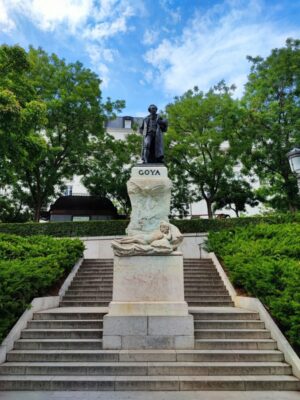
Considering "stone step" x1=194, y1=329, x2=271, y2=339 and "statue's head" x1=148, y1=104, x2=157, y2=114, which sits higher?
"statue's head" x1=148, y1=104, x2=157, y2=114

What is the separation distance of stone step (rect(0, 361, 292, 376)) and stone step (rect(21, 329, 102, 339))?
3.28 feet

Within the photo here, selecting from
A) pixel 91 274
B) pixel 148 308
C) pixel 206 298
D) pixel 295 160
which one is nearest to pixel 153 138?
pixel 295 160

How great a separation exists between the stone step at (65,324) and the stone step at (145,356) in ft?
3.60

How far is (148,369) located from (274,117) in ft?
52.6

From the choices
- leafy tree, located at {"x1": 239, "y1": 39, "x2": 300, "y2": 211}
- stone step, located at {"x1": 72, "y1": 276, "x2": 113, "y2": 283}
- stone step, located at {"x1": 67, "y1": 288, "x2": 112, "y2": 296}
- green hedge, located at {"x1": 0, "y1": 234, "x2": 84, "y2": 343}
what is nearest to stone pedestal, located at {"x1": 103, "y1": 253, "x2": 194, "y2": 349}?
green hedge, located at {"x1": 0, "y1": 234, "x2": 84, "y2": 343}

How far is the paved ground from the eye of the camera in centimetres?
448

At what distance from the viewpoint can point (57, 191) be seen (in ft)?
83.5

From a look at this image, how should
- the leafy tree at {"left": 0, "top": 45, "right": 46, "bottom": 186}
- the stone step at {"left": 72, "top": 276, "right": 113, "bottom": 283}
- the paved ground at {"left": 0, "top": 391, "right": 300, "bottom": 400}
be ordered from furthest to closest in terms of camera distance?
the stone step at {"left": 72, "top": 276, "right": 113, "bottom": 283}, the leafy tree at {"left": 0, "top": 45, "right": 46, "bottom": 186}, the paved ground at {"left": 0, "top": 391, "right": 300, "bottom": 400}

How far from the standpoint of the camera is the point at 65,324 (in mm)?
6906

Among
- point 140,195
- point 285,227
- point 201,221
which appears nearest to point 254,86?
point 201,221

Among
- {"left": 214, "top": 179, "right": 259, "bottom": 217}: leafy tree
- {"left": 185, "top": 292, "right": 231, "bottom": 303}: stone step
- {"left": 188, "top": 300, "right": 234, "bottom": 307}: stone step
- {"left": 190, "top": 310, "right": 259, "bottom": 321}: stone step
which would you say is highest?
{"left": 214, "top": 179, "right": 259, "bottom": 217}: leafy tree

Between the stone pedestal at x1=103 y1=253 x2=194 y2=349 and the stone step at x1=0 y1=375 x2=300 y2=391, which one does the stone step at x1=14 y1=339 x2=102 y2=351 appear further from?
the stone step at x1=0 y1=375 x2=300 y2=391

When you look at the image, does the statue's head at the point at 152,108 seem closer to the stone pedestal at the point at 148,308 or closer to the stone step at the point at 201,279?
the stone pedestal at the point at 148,308

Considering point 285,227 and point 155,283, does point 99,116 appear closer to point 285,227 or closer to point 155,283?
point 285,227
